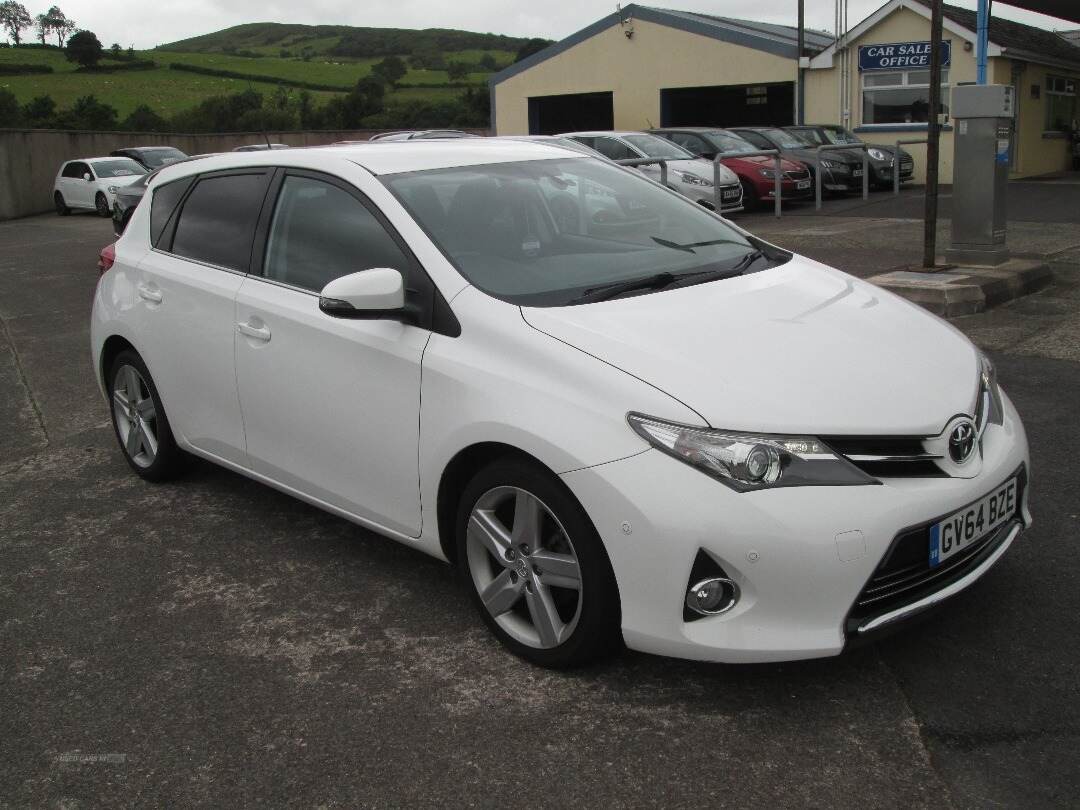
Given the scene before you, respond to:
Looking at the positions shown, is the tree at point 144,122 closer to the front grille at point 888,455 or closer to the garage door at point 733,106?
the garage door at point 733,106

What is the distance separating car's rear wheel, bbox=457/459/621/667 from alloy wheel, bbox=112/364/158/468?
7.70ft

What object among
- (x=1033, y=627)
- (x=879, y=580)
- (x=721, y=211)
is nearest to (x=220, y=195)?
(x=879, y=580)

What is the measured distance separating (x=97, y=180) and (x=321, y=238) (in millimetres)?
26603

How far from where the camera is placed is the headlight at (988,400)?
3.54m

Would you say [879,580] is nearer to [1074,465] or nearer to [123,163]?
[1074,465]

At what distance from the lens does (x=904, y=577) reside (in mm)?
3129

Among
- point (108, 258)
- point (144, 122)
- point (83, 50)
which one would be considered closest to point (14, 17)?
point (83, 50)

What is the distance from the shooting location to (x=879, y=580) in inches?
121

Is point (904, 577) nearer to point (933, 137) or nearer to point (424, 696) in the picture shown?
point (424, 696)

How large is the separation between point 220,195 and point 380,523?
1.80 m

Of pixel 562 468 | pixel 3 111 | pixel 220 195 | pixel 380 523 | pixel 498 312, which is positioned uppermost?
pixel 3 111

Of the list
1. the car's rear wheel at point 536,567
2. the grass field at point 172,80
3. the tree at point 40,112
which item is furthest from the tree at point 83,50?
the car's rear wheel at point 536,567

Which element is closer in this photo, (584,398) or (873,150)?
(584,398)

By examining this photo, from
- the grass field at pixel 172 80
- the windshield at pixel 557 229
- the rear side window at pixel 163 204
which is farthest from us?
the grass field at pixel 172 80
